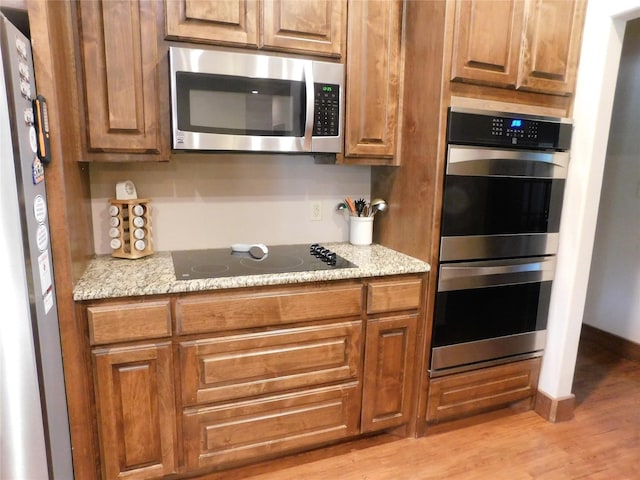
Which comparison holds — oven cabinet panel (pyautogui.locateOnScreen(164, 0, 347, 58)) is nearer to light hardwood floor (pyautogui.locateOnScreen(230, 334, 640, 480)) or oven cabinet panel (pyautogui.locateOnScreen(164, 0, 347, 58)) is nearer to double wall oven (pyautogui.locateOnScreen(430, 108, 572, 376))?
double wall oven (pyautogui.locateOnScreen(430, 108, 572, 376))

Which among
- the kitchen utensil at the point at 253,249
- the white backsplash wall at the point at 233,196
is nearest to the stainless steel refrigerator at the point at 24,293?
the white backsplash wall at the point at 233,196

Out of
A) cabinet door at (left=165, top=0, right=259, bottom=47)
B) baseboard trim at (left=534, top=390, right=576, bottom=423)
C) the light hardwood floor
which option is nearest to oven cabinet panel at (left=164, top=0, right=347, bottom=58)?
cabinet door at (left=165, top=0, right=259, bottom=47)

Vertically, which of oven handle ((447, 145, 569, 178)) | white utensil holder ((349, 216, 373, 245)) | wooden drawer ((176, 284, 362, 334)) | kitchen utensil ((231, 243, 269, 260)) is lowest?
wooden drawer ((176, 284, 362, 334))

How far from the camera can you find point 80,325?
137 centimetres

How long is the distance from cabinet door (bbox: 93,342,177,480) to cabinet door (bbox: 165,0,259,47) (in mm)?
1199

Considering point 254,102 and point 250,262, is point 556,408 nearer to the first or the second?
point 250,262

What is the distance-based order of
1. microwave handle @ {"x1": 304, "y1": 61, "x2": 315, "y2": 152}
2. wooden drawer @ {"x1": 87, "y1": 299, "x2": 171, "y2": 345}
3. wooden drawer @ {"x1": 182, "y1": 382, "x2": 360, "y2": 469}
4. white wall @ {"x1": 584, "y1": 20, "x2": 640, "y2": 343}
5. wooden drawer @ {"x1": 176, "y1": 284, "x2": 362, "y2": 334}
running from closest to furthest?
wooden drawer @ {"x1": 87, "y1": 299, "x2": 171, "y2": 345}, wooden drawer @ {"x1": 176, "y1": 284, "x2": 362, "y2": 334}, wooden drawer @ {"x1": 182, "y1": 382, "x2": 360, "y2": 469}, microwave handle @ {"x1": 304, "y1": 61, "x2": 315, "y2": 152}, white wall @ {"x1": 584, "y1": 20, "x2": 640, "y2": 343}

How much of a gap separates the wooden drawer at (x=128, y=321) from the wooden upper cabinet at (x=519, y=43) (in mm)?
1509

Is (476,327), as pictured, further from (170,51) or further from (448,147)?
(170,51)

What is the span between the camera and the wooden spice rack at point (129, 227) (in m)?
1.77

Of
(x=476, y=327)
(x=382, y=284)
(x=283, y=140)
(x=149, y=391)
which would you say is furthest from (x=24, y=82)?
(x=476, y=327)

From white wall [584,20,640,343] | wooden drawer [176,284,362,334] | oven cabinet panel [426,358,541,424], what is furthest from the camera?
white wall [584,20,640,343]

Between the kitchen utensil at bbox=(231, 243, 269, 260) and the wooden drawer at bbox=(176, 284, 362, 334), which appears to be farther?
the kitchen utensil at bbox=(231, 243, 269, 260)

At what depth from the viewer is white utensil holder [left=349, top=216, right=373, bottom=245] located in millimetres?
2158
